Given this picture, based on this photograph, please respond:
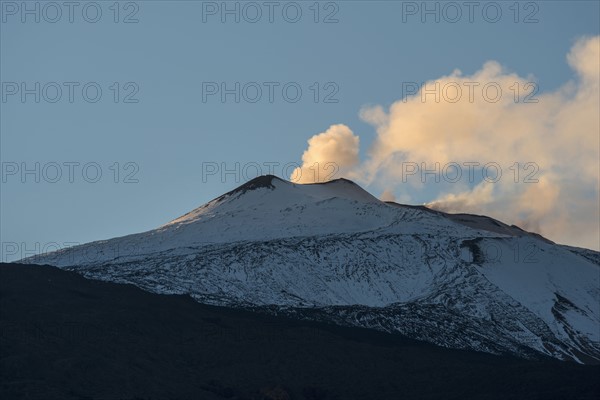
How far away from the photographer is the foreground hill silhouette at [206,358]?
9188 cm

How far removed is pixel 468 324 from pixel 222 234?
132 ft

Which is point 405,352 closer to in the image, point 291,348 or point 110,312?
point 291,348

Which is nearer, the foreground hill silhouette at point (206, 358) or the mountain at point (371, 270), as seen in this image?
the foreground hill silhouette at point (206, 358)

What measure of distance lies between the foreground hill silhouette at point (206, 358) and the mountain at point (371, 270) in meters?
8.64

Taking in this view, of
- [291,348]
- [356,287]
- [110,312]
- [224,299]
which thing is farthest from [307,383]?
[356,287]

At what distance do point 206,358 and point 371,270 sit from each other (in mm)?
49523

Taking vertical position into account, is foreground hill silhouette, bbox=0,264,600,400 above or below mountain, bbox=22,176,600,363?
below

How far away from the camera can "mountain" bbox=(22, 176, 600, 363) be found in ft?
436

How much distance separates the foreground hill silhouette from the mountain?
8645 millimetres

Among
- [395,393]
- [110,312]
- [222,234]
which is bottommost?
[395,393]

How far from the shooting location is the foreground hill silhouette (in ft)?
301

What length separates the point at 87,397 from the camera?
8994 cm

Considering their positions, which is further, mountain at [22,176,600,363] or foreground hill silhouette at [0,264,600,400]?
mountain at [22,176,600,363]

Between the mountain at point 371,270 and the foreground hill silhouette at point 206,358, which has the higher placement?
the mountain at point 371,270
